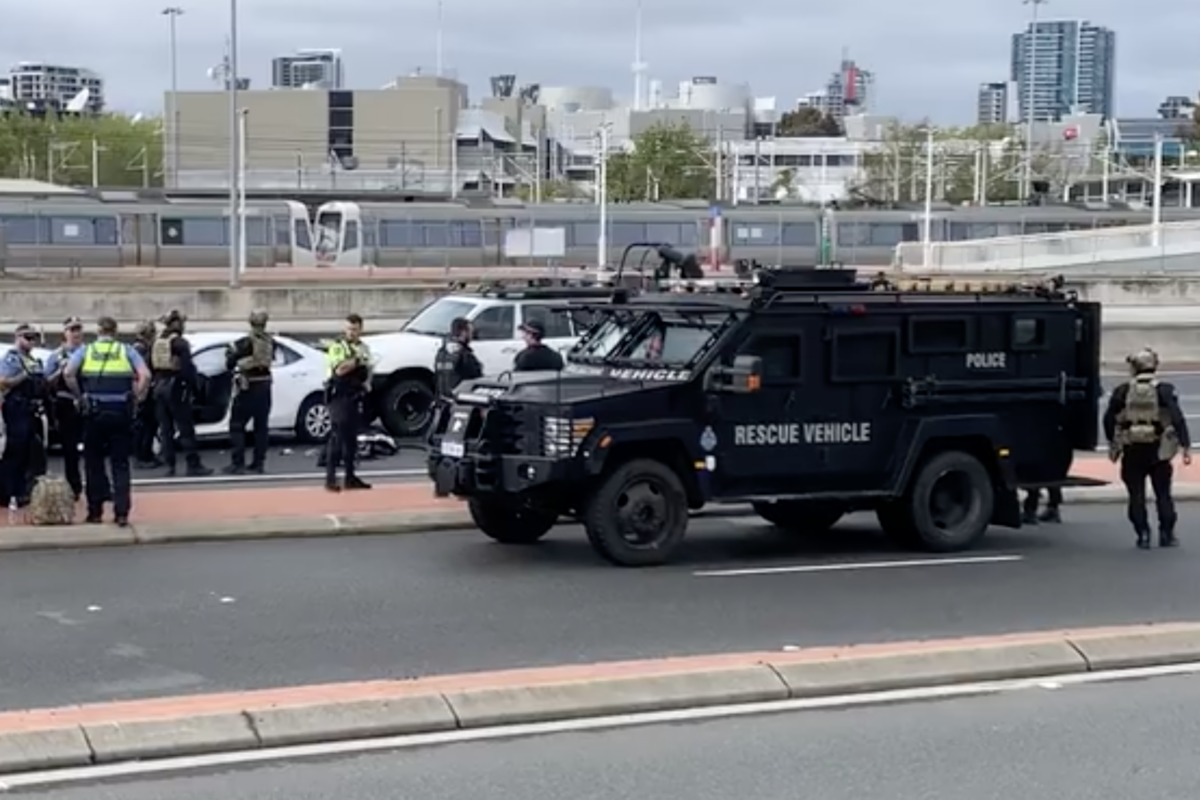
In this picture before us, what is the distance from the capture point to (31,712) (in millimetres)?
8734

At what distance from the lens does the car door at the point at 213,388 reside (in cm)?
2109

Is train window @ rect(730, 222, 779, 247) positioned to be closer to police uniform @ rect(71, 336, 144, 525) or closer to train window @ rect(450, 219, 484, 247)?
train window @ rect(450, 219, 484, 247)

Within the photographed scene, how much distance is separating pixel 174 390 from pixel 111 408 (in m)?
4.41

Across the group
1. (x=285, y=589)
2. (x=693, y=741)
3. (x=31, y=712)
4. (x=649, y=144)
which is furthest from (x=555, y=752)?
(x=649, y=144)

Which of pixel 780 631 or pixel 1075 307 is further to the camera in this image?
pixel 1075 307

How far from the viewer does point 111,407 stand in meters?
15.0

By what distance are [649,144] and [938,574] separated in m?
96.4

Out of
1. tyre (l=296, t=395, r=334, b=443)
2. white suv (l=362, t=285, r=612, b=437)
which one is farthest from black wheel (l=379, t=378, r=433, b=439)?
tyre (l=296, t=395, r=334, b=443)

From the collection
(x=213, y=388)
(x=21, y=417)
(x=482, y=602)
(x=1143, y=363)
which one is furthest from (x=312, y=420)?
(x=1143, y=363)

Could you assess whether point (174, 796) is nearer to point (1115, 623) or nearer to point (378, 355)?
point (1115, 623)

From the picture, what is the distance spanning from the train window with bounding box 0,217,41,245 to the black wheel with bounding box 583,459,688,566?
53.6 metres

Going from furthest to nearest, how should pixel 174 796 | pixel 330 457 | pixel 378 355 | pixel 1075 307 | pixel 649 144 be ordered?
1. pixel 649 144
2. pixel 378 355
3. pixel 330 457
4. pixel 1075 307
5. pixel 174 796

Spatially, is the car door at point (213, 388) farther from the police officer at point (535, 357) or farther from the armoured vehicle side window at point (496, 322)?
the police officer at point (535, 357)

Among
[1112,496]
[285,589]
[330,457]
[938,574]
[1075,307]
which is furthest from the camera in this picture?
[1112,496]
